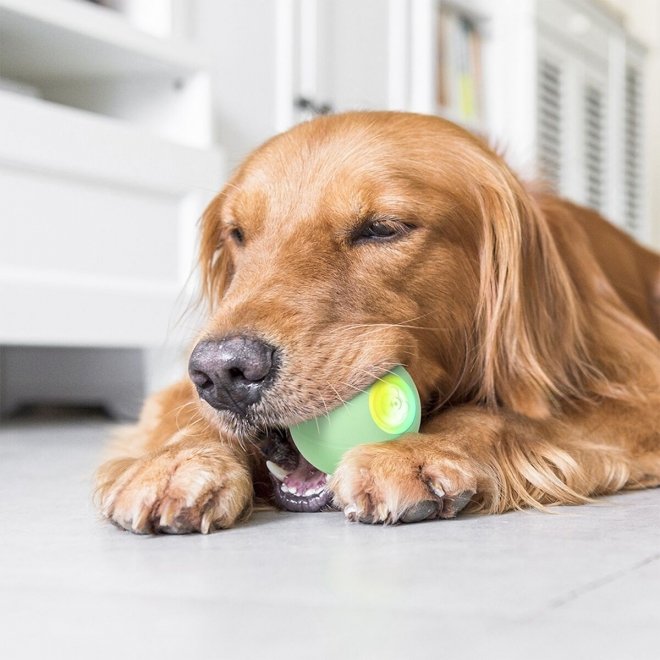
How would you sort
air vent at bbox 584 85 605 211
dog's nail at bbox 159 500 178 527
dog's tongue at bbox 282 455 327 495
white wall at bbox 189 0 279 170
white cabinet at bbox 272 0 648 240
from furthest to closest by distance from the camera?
air vent at bbox 584 85 605 211 → white cabinet at bbox 272 0 648 240 → white wall at bbox 189 0 279 170 → dog's tongue at bbox 282 455 327 495 → dog's nail at bbox 159 500 178 527

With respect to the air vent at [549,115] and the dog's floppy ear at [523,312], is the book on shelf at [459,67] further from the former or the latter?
the dog's floppy ear at [523,312]

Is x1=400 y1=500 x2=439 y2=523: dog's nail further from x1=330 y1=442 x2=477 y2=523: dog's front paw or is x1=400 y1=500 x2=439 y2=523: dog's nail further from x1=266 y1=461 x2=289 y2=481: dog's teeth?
x1=266 y1=461 x2=289 y2=481: dog's teeth

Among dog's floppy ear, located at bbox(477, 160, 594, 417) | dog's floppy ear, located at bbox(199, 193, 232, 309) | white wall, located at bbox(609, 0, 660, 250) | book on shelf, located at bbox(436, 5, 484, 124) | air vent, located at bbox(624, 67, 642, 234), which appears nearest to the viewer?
dog's floppy ear, located at bbox(477, 160, 594, 417)

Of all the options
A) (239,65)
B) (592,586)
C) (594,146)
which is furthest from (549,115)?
(592,586)

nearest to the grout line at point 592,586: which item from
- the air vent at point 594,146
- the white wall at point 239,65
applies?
the white wall at point 239,65

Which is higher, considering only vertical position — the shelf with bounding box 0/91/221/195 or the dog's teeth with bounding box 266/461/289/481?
the shelf with bounding box 0/91/221/195

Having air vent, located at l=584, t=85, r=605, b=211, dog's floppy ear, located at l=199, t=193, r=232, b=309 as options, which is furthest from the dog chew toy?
air vent, located at l=584, t=85, r=605, b=211

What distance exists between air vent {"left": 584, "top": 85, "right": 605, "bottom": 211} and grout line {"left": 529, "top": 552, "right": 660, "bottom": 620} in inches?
230

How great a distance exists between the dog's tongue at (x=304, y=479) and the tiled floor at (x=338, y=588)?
8 centimetres

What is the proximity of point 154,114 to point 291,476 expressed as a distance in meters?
2.36

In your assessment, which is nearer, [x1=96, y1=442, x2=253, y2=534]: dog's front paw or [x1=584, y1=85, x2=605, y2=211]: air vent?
[x1=96, y1=442, x2=253, y2=534]: dog's front paw

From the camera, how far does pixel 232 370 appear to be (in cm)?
146

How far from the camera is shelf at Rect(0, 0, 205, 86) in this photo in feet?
10.3

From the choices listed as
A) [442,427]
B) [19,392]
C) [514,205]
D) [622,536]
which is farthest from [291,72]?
[622,536]
